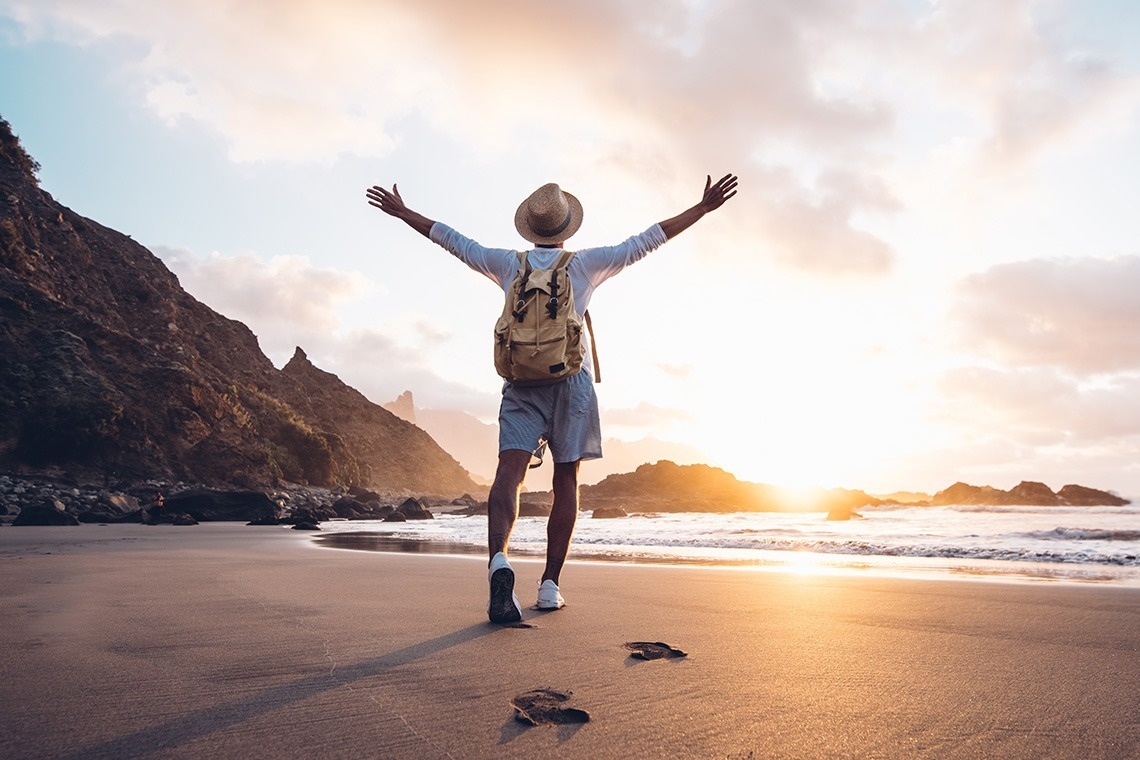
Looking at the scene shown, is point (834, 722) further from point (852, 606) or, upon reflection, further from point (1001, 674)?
point (852, 606)

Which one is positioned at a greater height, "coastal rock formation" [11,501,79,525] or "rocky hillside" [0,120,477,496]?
"rocky hillside" [0,120,477,496]

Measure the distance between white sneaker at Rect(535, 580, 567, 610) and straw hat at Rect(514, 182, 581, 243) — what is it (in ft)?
5.82

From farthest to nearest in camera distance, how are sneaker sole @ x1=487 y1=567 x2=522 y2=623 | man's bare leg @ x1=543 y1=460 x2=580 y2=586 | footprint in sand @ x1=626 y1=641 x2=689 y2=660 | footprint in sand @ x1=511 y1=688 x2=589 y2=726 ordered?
1. man's bare leg @ x1=543 y1=460 x2=580 y2=586
2. sneaker sole @ x1=487 y1=567 x2=522 y2=623
3. footprint in sand @ x1=626 y1=641 x2=689 y2=660
4. footprint in sand @ x1=511 y1=688 x2=589 y2=726

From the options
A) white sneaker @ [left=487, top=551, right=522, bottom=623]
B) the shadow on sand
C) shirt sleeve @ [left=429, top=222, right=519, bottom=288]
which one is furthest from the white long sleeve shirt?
the shadow on sand

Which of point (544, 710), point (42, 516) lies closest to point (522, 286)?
point (544, 710)

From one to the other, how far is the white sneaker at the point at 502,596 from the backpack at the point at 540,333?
0.87 metres

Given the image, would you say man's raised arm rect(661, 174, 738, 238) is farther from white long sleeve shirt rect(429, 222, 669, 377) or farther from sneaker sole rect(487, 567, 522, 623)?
sneaker sole rect(487, 567, 522, 623)

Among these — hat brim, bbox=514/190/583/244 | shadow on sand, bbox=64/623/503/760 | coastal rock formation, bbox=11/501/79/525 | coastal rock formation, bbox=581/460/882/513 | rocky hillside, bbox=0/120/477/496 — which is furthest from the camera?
coastal rock formation, bbox=581/460/882/513

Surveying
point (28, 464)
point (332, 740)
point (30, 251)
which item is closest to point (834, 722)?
point (332, 740)

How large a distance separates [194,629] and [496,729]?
1.71 m

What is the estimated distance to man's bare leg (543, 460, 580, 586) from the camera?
11.5 feet

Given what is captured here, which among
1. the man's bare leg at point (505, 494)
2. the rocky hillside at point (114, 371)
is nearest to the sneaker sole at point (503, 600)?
the man's bare leg at point (505, 494)

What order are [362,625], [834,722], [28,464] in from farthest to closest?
1. [28,464]
2. [362,625]
3. [834,722]

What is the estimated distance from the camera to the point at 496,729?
1.44 metres
